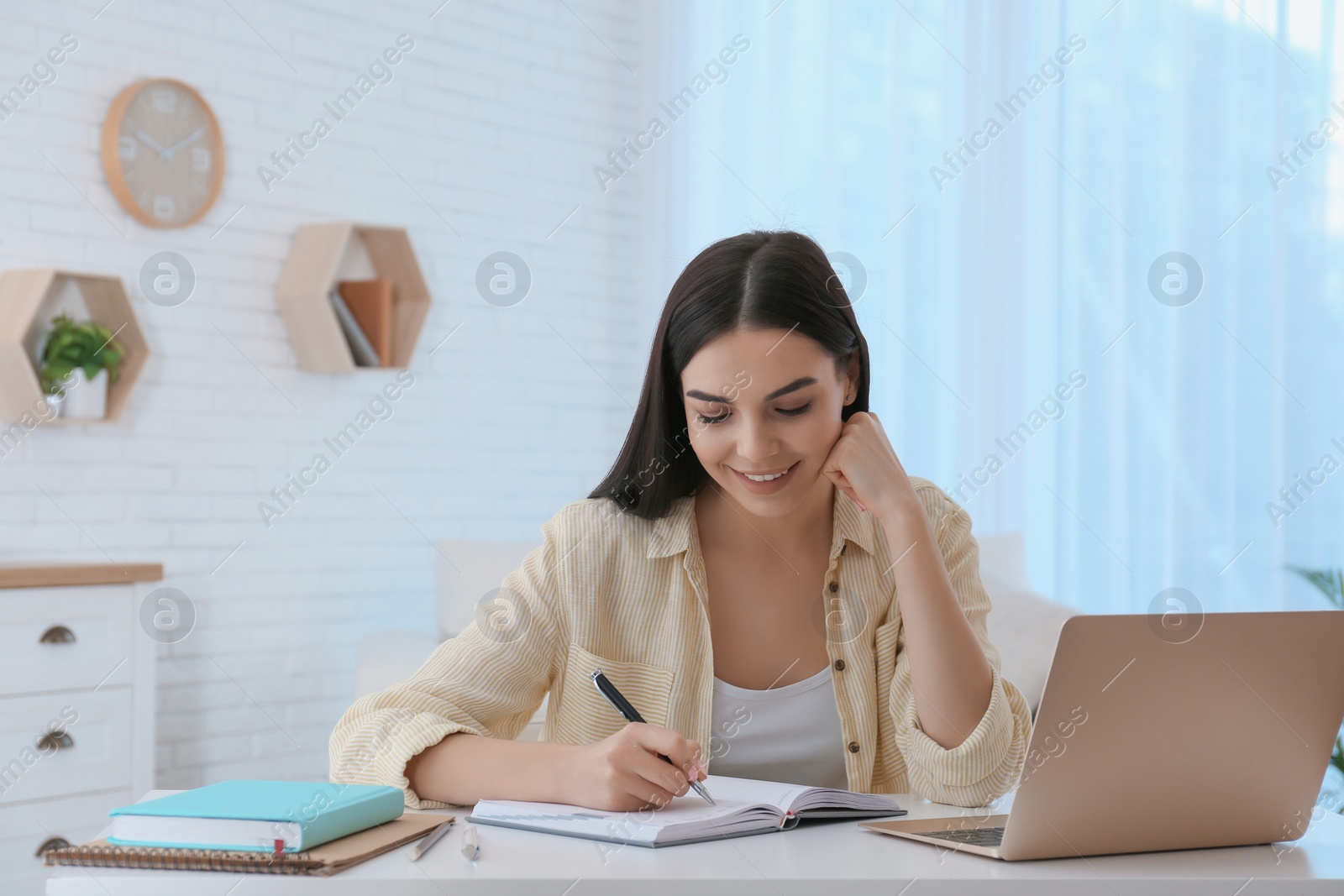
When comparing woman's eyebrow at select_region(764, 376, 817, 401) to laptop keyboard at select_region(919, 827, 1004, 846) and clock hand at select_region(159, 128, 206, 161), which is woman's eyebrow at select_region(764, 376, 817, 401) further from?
clock hand at select_region(159, 128, 206, 161)

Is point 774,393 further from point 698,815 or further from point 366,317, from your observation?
point 366,317

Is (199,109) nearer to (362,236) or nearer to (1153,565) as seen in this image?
(362,236)

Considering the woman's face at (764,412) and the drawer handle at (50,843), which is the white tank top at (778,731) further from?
the drawer handle at (50,843)

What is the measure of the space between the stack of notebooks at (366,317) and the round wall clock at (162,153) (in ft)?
1.57

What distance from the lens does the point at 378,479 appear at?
3766 mm

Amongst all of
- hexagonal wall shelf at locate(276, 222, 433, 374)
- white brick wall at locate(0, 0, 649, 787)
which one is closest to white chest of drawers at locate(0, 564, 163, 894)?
white brick wall at locate(0, 0, 649, 787)

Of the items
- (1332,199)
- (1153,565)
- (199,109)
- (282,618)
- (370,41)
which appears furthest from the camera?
(370,41)

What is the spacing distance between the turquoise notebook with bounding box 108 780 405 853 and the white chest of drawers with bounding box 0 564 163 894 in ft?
6.09

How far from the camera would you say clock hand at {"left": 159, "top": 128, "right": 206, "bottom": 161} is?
3268 millimetres

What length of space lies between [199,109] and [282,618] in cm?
147

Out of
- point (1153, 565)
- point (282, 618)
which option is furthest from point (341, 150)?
point (1153, 565)

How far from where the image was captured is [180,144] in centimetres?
330

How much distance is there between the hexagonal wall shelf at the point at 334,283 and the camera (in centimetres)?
351

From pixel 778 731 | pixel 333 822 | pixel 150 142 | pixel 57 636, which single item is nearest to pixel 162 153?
pixel 150 142
